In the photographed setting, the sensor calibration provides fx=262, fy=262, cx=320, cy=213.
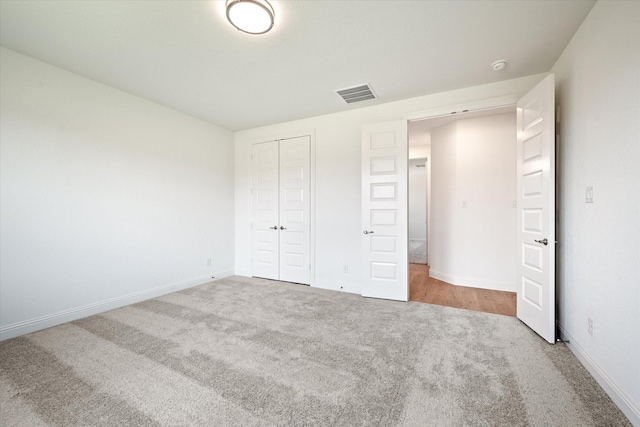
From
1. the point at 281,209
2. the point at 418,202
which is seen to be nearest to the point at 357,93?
the point at 281,209

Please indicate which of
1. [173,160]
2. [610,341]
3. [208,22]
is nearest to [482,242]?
[610,341]

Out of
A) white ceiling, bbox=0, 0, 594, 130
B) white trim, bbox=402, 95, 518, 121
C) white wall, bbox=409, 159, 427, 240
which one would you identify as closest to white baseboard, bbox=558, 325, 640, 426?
white trim, bbox=402, 95, 518, 121

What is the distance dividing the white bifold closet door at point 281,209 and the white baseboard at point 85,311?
1247mm

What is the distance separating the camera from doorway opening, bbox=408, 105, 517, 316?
12.8 feet

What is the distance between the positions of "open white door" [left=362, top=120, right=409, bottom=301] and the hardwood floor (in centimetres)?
44

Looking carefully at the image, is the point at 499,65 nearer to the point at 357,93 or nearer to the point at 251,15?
the point at 357,93

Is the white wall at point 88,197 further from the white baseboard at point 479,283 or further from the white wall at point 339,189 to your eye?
the white baseboard at point 479,283

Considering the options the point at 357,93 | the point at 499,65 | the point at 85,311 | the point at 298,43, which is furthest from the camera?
the point at 357,93

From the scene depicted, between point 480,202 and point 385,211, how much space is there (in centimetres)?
171

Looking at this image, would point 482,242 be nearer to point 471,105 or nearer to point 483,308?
point 483,308

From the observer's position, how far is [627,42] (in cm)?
156

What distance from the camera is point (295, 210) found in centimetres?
439

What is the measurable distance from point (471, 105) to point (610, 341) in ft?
8.50

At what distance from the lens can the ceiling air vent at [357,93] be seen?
10.5 ft
